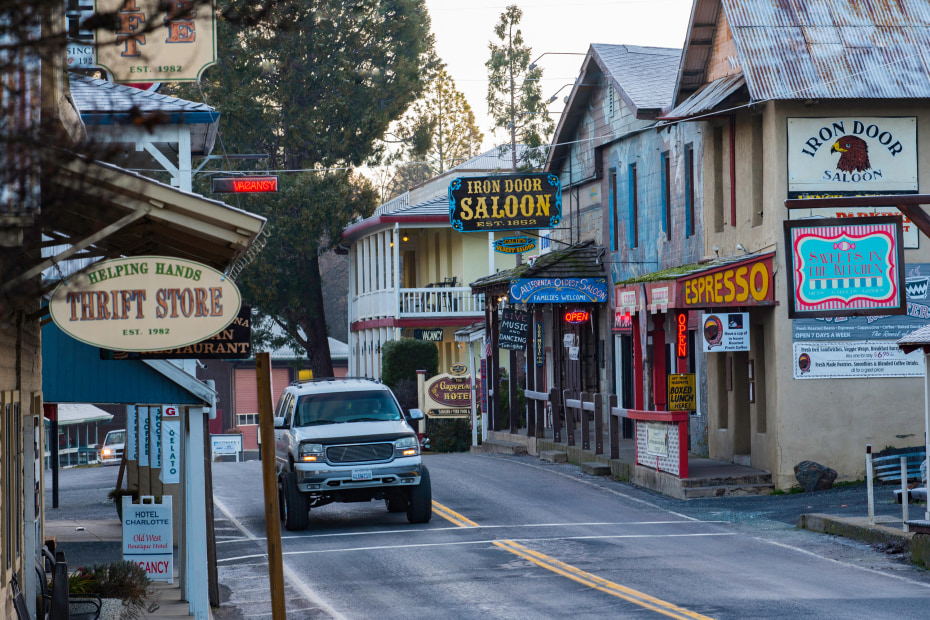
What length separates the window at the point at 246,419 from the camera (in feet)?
200

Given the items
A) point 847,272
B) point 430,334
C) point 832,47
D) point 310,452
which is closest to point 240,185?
point 310,452

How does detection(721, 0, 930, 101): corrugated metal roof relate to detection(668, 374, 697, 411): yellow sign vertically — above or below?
above

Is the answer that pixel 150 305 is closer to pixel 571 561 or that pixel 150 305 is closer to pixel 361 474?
pixel 571 561

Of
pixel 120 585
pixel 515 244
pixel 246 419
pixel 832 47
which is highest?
pixel 832 47

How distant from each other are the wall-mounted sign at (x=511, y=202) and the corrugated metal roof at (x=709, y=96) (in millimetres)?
5562

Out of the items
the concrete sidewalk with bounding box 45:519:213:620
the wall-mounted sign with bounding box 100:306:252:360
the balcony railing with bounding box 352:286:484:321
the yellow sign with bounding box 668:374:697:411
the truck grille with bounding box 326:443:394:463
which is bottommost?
the concrete sidewalk with bounding box 45:519:213:620

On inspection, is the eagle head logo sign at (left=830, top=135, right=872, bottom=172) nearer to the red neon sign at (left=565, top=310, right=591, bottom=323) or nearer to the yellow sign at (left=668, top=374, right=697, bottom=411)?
the yellow sign at (left=668, top=374, right=697, bottom=411)

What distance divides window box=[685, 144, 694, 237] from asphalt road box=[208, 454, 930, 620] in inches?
229

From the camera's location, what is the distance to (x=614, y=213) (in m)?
29.4

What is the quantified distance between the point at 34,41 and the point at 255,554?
1359 centimetres

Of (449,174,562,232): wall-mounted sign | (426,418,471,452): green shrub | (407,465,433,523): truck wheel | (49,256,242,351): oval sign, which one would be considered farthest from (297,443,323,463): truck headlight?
(426,418,471,452): green shrub

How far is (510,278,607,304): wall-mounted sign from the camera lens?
90.2 feet

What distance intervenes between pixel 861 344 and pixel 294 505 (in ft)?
32.2

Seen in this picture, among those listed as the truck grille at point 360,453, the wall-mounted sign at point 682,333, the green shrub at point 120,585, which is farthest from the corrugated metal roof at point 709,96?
the green shrub at point 120,585
